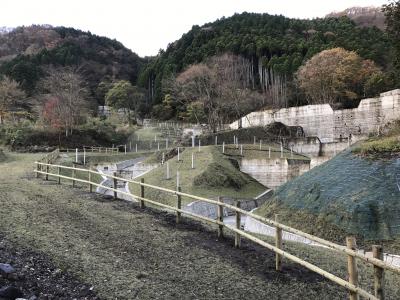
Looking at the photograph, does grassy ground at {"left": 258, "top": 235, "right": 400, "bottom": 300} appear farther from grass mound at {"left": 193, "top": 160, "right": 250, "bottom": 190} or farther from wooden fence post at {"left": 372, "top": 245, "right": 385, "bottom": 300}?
grass mound at {"left": 193, "top": 160, "right": 250, "bottom": 190}

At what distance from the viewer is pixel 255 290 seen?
6207mm

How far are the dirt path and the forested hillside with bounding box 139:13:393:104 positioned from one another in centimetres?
4654

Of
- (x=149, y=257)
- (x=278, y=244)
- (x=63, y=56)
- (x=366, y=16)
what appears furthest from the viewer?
(x=366, y=16)

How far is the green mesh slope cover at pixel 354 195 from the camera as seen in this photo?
1151 cm

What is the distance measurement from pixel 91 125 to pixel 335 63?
26821mm

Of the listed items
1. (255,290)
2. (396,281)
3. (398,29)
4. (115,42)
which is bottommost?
(396,281)

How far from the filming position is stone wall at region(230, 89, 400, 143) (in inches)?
1267

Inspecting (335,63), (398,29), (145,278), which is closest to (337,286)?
(145,278)

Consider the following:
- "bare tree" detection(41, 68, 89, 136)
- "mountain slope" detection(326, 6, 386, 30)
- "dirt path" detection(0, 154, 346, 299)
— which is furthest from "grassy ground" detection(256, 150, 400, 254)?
"mountain slope" detection(326, 6, 386, 30)

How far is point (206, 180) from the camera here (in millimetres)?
21812

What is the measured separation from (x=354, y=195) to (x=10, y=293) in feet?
34.2

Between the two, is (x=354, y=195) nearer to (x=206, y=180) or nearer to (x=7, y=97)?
(x=206, y=180)

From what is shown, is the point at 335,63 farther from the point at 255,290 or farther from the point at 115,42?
the point at 115,42

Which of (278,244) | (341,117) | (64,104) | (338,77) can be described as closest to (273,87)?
(338,77)
